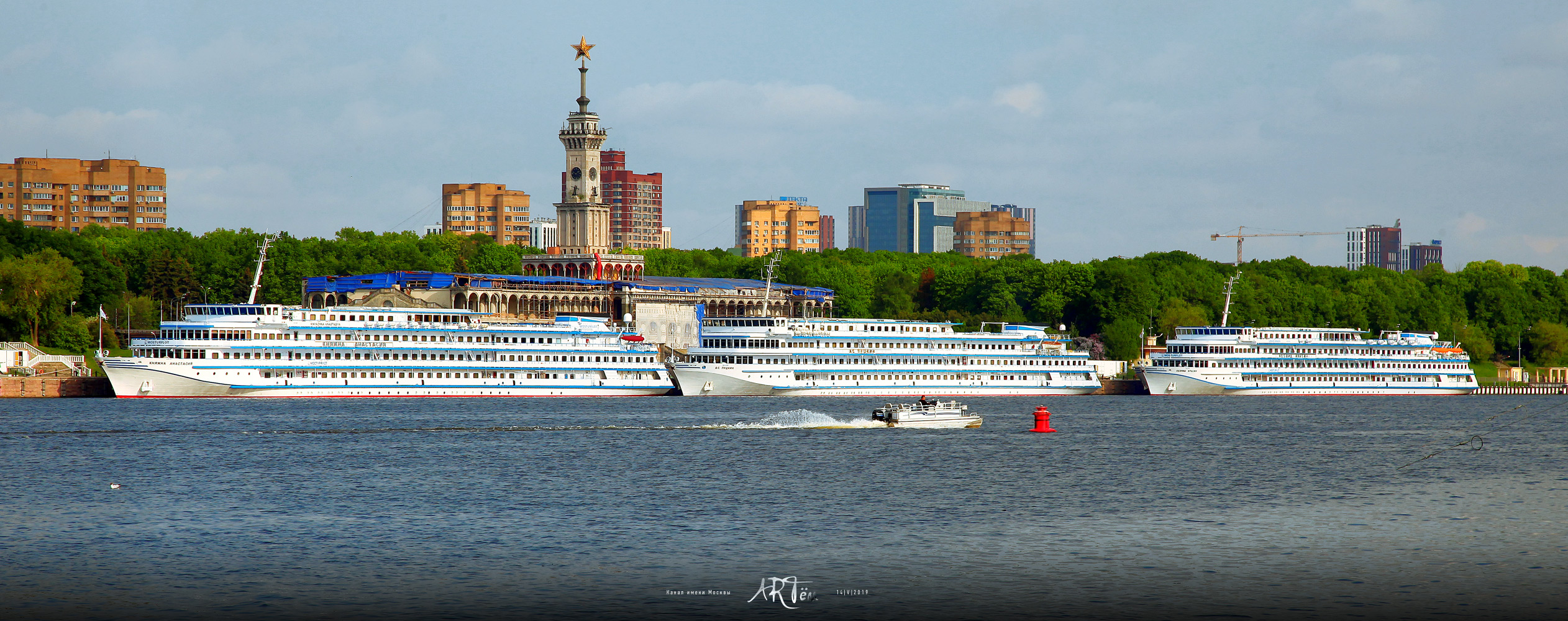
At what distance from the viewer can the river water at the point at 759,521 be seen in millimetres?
38906

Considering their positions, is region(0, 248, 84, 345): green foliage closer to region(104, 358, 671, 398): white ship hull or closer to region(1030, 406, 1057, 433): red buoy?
region(104, 358, 671, 398): white ship hull

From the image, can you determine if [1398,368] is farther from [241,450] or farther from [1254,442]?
[241,450]

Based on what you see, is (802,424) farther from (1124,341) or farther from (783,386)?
(1124,341)

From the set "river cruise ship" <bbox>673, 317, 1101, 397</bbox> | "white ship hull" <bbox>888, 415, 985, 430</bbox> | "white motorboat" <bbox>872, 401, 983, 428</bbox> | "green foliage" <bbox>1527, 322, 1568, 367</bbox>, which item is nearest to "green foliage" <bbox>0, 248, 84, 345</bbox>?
"river cruise ship" <bbox>673, 317, 1101, 397</bbox>

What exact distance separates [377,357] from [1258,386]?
74638 millimetres

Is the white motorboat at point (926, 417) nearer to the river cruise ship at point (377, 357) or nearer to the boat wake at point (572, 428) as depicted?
the boat wake at point (572, 428)

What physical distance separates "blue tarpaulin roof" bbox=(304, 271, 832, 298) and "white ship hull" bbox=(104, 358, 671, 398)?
37.0m

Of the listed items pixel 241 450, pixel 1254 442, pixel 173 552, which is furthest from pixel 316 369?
pixel 173 552

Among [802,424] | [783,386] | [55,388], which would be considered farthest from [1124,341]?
[55,388]

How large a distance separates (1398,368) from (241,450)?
364 ft

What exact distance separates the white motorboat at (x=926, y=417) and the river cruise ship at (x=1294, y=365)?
187 feet

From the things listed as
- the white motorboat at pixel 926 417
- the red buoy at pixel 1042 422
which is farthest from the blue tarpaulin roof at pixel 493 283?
the red buoy at pixel 1042 422

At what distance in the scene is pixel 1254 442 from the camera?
8862 cm

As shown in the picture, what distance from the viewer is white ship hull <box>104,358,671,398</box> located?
377 feet
